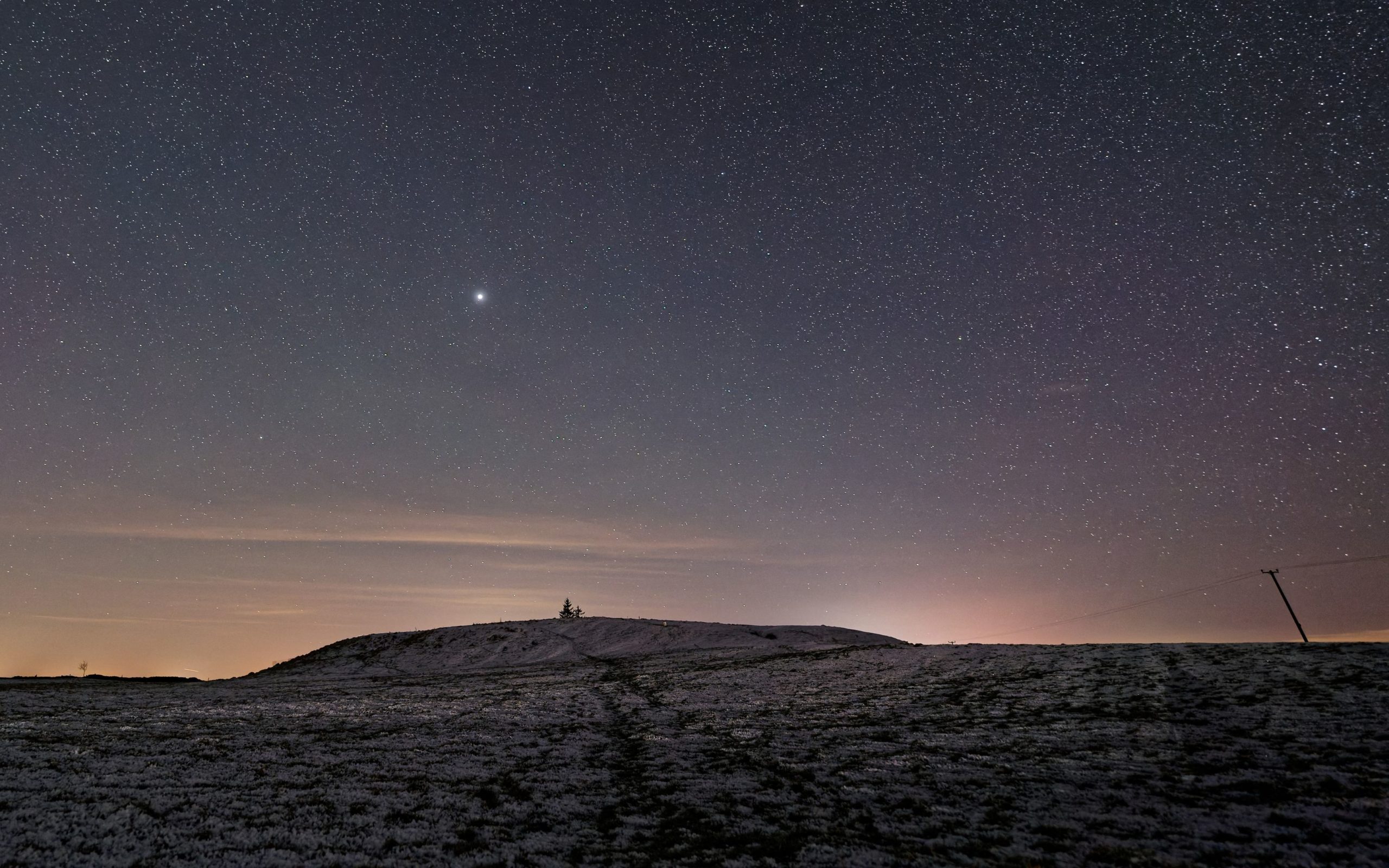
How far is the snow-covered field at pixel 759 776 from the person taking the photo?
7504mm

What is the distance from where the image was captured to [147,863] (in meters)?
7.21

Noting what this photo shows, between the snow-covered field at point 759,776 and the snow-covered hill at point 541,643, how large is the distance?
25.6m

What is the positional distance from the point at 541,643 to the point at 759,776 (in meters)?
46.5

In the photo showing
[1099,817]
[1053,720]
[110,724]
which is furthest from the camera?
[110,724]

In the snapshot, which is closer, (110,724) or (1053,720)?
(1053,720)

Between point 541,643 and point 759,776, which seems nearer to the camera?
point 759,776

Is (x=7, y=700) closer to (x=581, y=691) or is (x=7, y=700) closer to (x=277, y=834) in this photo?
(x=581, y=691)

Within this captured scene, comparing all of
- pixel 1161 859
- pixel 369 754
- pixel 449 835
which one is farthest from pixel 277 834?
pixel 1161 859

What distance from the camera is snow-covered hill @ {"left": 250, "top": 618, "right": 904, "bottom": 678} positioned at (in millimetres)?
48031

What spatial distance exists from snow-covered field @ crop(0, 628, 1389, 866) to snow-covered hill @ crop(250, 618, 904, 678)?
2560 cm

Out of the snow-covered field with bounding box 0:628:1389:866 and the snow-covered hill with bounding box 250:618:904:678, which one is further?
the snow-covered hill with bounding box 250:618:904:678

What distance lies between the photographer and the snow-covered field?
7504 millimetres

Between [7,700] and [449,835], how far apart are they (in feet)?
82.9

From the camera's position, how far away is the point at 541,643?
54000 millimetres
